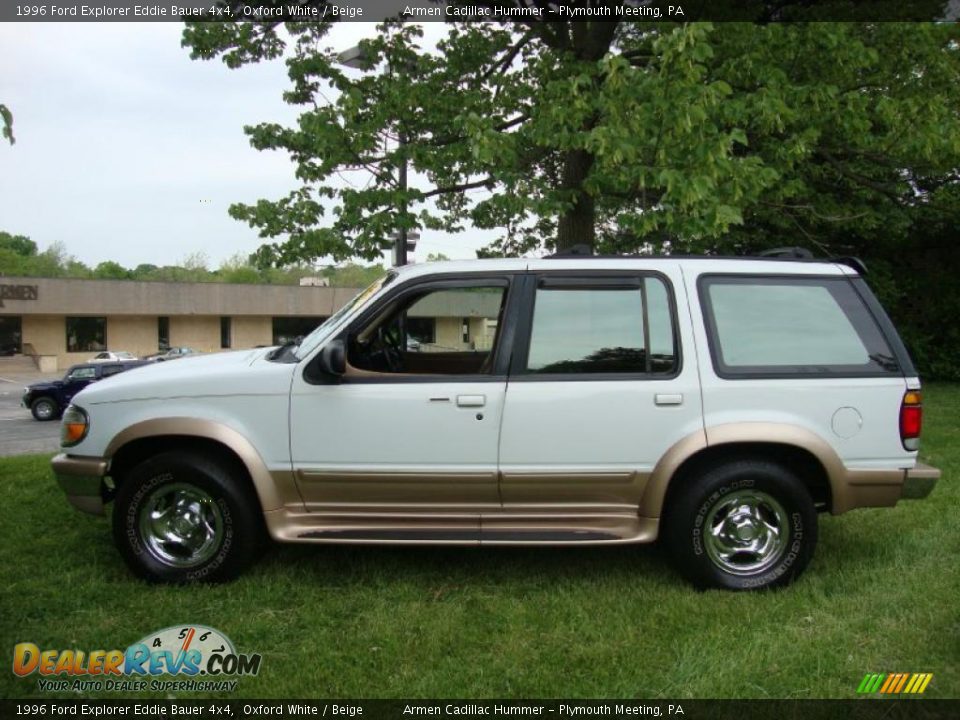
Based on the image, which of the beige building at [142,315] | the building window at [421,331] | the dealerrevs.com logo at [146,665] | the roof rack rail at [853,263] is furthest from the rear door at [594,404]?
the beige building at [142,315]

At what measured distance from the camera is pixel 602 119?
689 centimetres

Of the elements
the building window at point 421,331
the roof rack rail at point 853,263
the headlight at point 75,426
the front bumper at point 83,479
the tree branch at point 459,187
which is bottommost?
the front bumper at point 83,479

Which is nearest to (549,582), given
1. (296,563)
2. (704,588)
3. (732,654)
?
(704,588)

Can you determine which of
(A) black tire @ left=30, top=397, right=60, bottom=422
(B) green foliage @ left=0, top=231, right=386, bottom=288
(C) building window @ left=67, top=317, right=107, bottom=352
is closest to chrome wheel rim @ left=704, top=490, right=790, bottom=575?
(A) black tire @ left=30, top=397, right=60, bottom=422

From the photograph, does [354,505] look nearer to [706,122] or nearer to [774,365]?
[774,365]

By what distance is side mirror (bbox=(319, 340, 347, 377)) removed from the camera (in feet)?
12.8

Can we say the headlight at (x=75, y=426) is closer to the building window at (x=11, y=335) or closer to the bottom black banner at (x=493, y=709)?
the bottom black banner at (x=493, y=709)

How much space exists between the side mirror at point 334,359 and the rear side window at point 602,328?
3.39ft

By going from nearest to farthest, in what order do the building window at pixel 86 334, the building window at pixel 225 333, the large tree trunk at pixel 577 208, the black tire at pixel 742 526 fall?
1. the black tire at pixel 742 526
2. the large tree trunk at pixel 577 208
3. the building window at pixel 86 334
4. the building window at pixel 225 333

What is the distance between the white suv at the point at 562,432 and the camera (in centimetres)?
399

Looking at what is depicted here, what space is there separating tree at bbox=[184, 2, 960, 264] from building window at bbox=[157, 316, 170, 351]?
3795 centimetres

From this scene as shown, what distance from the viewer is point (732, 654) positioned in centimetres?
331

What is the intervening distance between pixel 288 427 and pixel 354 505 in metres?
0.58

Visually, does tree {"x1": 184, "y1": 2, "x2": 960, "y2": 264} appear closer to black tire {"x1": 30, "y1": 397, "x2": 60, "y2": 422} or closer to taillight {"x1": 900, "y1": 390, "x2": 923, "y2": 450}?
taillight {"x1": 900, "y1": 390, "x2": 923, "y2": 450}
